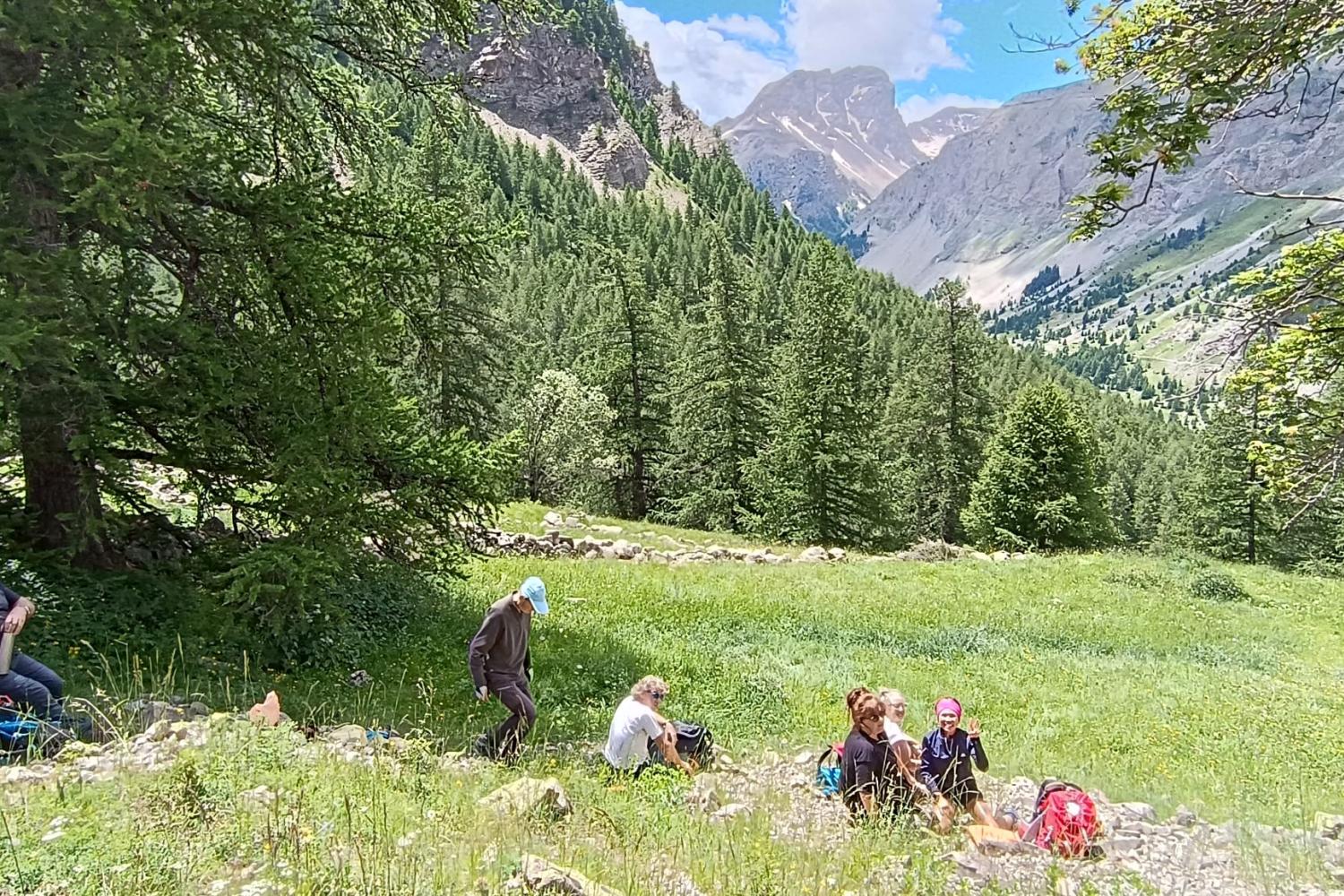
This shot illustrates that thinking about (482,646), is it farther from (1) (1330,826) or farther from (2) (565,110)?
(2) (565,110)

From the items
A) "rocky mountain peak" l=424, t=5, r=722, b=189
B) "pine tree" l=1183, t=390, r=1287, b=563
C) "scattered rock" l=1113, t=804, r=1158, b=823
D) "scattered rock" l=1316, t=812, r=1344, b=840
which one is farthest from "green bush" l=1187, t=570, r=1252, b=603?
"rocky mountain peak" l=424, t=5, r=722, b=189

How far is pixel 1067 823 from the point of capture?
6.38 meters

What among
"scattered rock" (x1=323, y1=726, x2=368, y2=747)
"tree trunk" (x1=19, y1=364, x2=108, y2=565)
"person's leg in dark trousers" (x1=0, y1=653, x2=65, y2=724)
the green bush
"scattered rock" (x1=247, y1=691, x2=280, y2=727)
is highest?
"tree trunk" (x1=19, y1=364, x2=108, y2=565)

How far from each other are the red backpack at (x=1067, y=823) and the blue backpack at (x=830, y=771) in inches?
67.1

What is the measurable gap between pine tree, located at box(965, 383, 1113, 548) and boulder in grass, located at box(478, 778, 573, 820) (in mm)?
36998

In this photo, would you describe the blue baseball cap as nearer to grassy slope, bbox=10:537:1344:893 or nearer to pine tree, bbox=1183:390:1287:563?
grassy slope, bbox=10:537:1344:893

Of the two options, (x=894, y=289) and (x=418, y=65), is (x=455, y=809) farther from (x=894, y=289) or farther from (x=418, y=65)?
(x=894, y=289)

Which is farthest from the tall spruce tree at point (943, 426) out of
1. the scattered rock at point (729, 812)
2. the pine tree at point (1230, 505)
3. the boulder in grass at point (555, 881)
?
the boulder in grass at point (555, 881)

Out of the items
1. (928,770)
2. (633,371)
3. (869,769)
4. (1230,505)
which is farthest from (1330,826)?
(1230,505)

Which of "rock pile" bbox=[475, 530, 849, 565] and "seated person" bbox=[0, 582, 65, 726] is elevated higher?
"seated person" bbox=[0, 582, 65, 726]

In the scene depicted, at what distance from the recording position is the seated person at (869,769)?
6727 mm

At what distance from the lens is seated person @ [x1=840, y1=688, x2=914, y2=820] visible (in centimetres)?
673

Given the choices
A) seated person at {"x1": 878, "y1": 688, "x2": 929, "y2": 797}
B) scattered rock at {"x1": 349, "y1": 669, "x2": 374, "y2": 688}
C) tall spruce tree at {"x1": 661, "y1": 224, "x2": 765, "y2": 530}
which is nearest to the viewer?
seated person at {"x1": 878, "y1": 688, "x2": 929, "y2": 797}

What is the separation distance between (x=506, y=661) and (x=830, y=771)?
10.8ft
